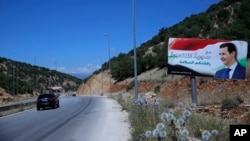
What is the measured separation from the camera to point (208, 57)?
86.4 feet

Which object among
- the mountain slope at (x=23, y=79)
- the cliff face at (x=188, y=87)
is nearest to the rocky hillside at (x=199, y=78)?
the cliff face at (x=188, y=87)

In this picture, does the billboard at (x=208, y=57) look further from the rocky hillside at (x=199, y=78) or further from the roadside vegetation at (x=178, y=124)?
the roadside vegetation at (x=178, y=124)

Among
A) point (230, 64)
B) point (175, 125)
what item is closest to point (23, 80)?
point (230, 64)

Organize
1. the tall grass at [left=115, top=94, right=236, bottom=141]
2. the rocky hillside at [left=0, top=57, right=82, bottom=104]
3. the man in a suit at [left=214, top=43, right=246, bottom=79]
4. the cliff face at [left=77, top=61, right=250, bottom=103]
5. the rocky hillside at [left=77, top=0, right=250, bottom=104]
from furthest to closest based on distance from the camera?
1. the rocky hillside at [left=0, top=57, right=82, bottom=104]
2. the rocky hillside at [left=77, top=0, right=250, bottom=104]
3. the cliff face at [left=77, top=61, right=250, bottom=103]
4. the man in a suit at [left=214, top=43, right=246, bottom=79]
5. the tall grass at [left=115, top=94, right=236, bottom=141]

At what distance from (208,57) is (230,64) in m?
1.36

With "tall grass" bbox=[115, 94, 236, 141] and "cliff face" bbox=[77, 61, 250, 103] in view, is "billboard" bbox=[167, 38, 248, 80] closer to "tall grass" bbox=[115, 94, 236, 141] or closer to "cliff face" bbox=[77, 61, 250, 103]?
"cliff face" bbox=[77, 61, 250, 103]

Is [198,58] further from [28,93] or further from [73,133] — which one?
[28,93]

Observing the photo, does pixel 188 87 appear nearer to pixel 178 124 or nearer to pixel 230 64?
pixel 230 64

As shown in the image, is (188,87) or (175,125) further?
(188,87)

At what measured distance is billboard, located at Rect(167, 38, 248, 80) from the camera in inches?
1017

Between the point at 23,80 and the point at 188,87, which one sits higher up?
the point at 23,80

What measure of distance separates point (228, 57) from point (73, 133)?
1178cm

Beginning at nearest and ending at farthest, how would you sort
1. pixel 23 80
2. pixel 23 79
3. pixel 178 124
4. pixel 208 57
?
pixel 178 124, pixel 208 57, pixel 23 80, pixel 23 79

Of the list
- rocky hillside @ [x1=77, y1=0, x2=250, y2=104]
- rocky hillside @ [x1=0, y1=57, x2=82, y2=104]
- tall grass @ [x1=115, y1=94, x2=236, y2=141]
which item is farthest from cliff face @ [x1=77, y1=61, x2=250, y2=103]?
rocky hillside @ [x1=0, y1=57, x2=82, y2=104]
